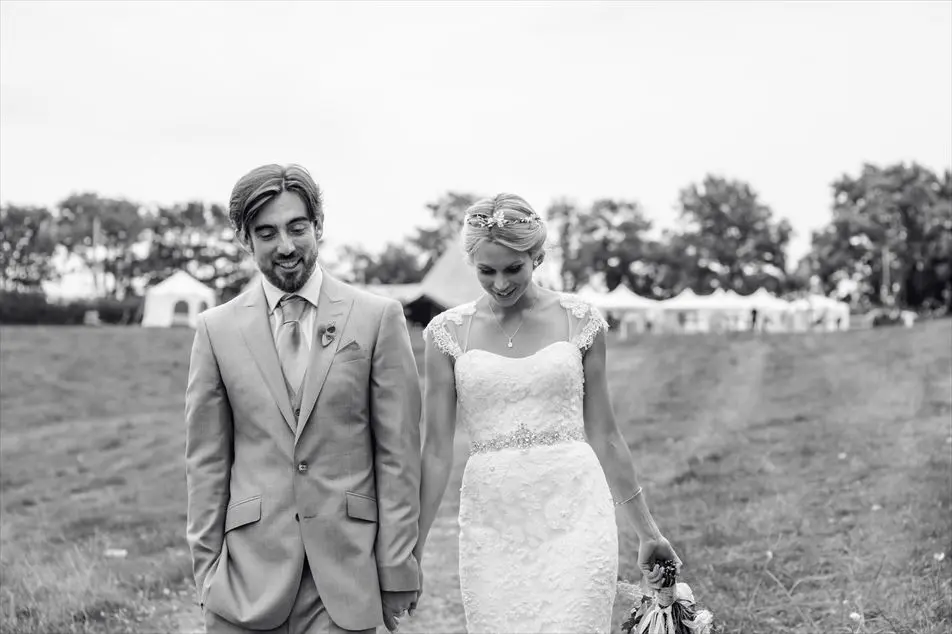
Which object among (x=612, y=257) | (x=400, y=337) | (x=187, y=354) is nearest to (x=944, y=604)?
(x=400, y=337)

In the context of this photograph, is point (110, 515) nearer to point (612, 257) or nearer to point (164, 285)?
point (164, 285)

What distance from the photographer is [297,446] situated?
3.26 meters

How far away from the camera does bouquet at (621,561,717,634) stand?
13.3 ft

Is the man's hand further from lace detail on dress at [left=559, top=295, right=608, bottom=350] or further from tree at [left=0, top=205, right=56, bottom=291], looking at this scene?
tree at [left=0, top=205, right=56, bottom=291]

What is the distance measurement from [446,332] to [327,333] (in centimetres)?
93

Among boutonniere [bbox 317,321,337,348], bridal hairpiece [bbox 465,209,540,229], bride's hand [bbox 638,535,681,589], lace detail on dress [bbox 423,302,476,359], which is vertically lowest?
bride's hand [bbox 638,535,681,589]

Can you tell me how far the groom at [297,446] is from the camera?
3225 mm

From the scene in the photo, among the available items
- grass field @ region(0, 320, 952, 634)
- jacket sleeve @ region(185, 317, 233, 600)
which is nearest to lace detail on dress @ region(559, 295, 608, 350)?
jacket sleeve @ region(185, 317, 233, 600)

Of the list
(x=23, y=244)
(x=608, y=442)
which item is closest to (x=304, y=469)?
(x=608, y=442)

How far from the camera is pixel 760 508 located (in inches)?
339

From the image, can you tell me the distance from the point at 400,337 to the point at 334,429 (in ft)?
1.31

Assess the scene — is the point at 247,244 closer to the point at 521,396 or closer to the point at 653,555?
the point at 521,396

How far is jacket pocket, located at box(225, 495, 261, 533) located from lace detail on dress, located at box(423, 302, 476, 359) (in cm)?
111

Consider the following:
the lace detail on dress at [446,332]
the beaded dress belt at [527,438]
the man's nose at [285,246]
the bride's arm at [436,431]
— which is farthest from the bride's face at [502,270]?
the man's nose at [285,246]
